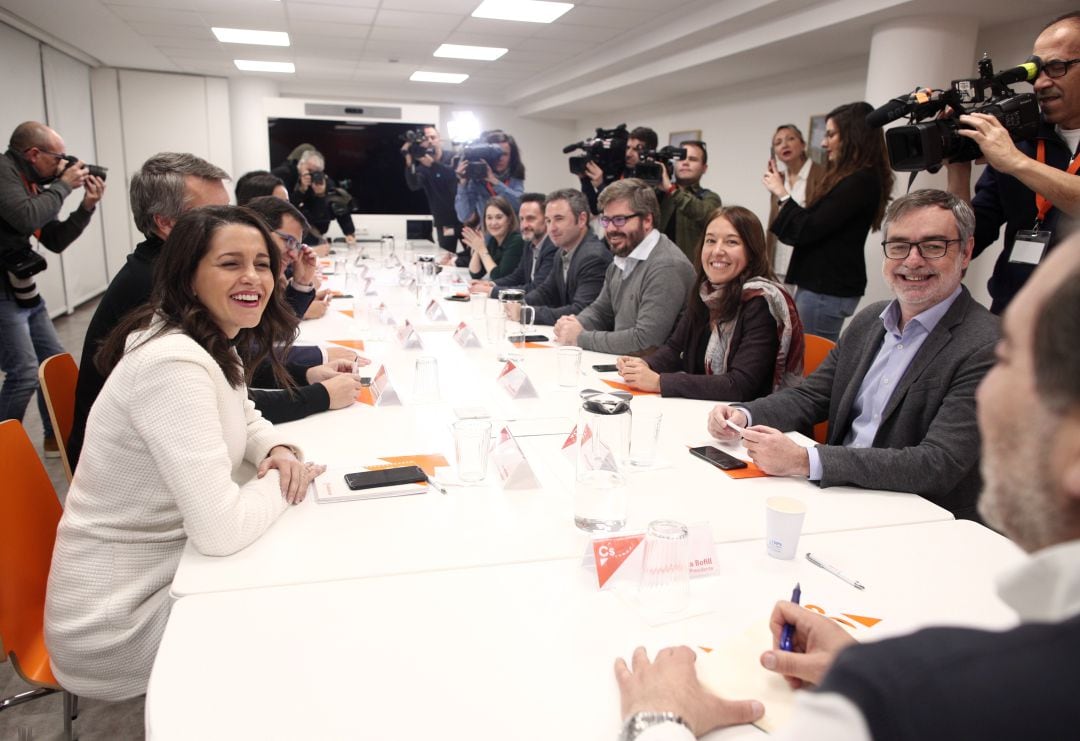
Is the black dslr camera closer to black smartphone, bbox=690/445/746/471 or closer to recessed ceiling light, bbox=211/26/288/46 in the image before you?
recessed ceiling light, bbox=211/26/288/46

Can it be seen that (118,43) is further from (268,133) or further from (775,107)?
(775,107)

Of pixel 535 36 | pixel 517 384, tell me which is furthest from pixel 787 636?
pixel 535 36

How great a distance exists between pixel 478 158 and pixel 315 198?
1.78 meters

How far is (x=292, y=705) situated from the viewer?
87 centimetres

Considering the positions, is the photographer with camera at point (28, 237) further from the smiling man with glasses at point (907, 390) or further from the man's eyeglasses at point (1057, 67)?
the man's eyeglasses at point (1057, 67)

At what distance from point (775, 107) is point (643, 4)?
2.02 m

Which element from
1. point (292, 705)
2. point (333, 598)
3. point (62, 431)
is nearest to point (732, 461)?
point (333, 598)

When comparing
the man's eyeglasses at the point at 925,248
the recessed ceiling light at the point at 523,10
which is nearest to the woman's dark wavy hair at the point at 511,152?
the recessed ceiling light at the point at 523,10

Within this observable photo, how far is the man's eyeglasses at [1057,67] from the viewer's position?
2111mm

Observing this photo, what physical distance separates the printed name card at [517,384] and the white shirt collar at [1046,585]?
1.75 meters

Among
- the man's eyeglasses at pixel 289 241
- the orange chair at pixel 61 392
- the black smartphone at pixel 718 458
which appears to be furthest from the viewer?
the man's eyeglasses at pixel 289 241

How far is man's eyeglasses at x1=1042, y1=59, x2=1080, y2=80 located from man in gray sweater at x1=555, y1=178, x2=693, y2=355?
1374mm

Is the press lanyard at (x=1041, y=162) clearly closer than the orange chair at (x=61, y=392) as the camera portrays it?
No

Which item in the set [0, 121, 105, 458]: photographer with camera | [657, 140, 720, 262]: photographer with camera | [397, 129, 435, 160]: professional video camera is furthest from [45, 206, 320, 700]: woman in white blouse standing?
[397, 129, 435, 160]: professional video camera
